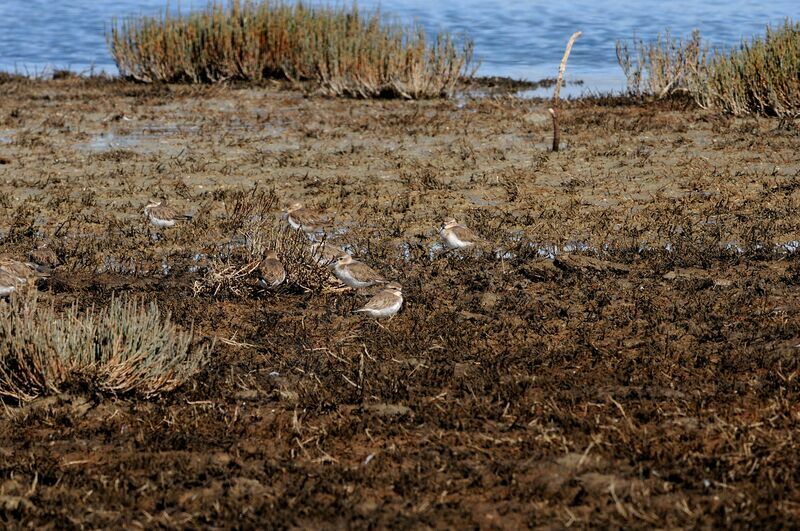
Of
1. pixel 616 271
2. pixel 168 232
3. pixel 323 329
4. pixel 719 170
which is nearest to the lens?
pixel 323 329

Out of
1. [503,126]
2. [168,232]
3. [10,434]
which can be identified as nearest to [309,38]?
[503,126]

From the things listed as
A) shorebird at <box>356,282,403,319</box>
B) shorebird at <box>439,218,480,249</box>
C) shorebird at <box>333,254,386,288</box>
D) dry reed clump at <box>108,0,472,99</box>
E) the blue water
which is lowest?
the blue water

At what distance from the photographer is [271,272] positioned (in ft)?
27.2

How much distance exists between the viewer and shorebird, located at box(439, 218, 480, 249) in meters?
9.72

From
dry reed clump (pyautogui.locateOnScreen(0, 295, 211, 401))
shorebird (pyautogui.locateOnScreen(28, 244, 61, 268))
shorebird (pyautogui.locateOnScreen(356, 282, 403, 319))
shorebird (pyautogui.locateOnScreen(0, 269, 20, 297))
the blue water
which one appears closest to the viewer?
dry reed clump (pyautogui.locateOnScreen(0, 295, 211, 401))

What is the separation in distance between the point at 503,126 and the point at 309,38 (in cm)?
637

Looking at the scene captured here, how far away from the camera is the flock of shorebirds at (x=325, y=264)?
7.77m

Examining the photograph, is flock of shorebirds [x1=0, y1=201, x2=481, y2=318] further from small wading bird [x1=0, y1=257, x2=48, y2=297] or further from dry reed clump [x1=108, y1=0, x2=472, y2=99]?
dry reed clump [x1=108, y1=0, x2=472, y2=99]

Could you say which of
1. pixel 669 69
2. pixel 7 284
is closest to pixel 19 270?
pixel 7 284

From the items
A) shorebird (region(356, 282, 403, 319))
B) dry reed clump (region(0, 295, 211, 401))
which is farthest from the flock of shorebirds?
dry reed clump (region(0, 295, 211, 401))

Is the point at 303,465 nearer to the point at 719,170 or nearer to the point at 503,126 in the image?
the point at 719,170

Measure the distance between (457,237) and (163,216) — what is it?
9.50 feet

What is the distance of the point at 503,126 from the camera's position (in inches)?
634

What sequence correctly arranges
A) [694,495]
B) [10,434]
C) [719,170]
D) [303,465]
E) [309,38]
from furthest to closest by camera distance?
[309,38] → [719,170] → [10,434] → [303,465] → [694,495]
